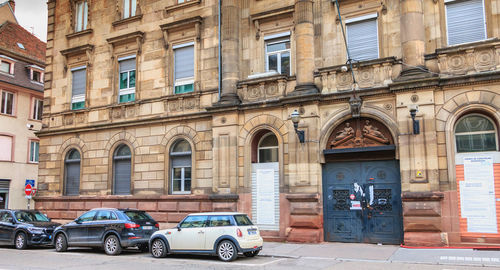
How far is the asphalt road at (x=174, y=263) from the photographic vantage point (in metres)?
12.4

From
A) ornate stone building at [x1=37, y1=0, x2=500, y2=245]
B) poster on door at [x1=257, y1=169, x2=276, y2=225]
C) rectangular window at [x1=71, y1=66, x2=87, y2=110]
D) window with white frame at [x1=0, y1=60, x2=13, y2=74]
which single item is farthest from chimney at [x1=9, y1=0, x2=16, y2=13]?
poster on door at [x1=257, y1=169, x2=276, y2=225]

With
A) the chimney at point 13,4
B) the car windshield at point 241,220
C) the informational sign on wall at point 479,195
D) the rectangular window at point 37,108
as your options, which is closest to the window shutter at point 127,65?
the car windshield at point 241,220

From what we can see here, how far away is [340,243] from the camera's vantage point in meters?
17.1

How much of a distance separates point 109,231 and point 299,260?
676 centimetres

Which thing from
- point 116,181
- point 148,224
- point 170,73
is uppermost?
point 170,73

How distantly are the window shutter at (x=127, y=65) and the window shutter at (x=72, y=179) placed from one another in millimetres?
5963

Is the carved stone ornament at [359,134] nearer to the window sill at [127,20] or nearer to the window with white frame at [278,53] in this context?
the window with white frame at [278,53]

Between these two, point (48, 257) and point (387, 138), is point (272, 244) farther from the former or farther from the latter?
point (48, 257)

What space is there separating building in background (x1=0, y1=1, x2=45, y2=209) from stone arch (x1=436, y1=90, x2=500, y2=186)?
28477mm

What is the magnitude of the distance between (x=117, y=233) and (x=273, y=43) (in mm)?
10348

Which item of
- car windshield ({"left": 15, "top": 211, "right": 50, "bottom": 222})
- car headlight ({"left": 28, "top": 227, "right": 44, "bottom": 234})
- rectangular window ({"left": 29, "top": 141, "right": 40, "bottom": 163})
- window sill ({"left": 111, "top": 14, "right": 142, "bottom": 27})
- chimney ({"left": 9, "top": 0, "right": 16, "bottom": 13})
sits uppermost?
chimney ({"left": 9, "top": 0, "right": 16, "bottom": 13})

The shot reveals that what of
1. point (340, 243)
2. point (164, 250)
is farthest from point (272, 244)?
point (164, 250)

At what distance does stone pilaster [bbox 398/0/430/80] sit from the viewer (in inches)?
636

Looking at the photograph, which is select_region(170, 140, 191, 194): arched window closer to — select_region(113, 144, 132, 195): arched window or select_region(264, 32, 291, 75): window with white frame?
select_region(113, 144, 132, 195): arched window
